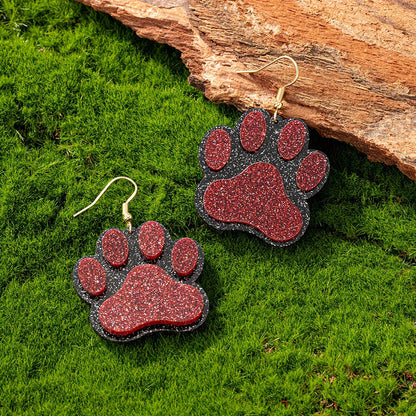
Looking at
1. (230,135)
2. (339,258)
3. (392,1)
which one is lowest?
(339,258)

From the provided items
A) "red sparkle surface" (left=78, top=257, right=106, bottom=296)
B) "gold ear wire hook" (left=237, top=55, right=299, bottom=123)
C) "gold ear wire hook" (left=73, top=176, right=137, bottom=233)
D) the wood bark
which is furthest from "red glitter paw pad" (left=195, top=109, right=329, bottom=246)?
"red sparkle surface" (left=78, top=257, right=106, bottom=296)

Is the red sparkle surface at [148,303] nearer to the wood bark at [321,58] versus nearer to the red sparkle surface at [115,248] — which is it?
the red sparkle surface at [115,248]

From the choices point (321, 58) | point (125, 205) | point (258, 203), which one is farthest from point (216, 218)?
point (321, 58)

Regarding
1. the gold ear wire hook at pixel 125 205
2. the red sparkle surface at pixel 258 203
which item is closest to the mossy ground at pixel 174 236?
the gold ear wire hook at pixel 125 205

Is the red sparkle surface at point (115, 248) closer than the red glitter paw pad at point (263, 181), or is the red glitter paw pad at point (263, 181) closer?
the red sparkle surface at point (115, 248)

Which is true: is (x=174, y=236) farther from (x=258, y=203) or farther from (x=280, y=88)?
(x=280, y=88)

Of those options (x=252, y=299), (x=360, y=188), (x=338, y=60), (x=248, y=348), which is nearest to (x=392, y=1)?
(x=338, y=60)

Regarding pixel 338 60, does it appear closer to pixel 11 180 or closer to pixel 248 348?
pixel 248 348
